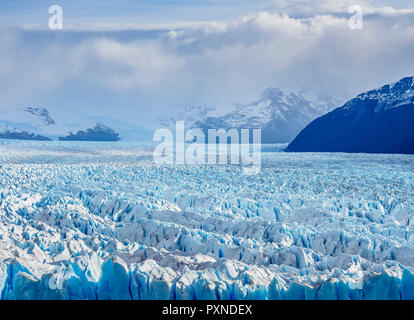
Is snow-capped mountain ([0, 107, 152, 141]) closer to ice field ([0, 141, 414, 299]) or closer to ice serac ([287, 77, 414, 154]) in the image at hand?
ice serac ([287, 77, 414, 154])

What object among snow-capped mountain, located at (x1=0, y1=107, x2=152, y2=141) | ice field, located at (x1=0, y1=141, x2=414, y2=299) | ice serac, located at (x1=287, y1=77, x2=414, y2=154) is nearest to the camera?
ice field, located at (x1=0, y1=141, x2=414, y2=299)

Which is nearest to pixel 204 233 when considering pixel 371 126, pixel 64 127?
pixel 371 126

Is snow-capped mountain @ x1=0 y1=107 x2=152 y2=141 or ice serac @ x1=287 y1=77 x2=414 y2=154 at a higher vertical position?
snow-capped mountain @ x1=0 y1=107 x2=152 y2=141

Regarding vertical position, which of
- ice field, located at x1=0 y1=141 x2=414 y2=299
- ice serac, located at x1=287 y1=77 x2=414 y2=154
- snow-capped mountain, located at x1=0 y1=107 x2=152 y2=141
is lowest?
ice field, located at x1=0 y1=141 x2=414 y2=299

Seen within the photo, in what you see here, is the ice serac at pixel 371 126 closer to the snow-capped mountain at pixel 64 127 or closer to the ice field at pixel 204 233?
the ice field at pixel 204 233

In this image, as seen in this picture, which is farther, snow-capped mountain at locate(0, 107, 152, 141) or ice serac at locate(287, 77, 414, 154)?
snow-capped mountain at locate(0, 107, 152, 141)

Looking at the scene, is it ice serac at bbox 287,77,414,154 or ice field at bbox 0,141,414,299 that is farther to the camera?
ice serac at bbox 287,77,414,154

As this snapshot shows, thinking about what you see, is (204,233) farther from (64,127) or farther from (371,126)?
(64,127)

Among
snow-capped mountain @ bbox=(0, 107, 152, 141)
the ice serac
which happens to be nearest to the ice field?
the ice serac

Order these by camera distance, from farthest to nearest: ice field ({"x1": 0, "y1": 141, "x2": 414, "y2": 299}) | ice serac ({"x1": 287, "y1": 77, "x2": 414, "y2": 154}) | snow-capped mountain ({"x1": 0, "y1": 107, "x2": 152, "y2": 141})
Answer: snow-capped mountain ({"x1": 0, "y1": 107, "x2": 152, "y2": 141})
ice serac ({"x1": 287, "y1": 77, "x2": 414, "y2": 154})
ice field ({"x1": 0, "y1": 141, "x2": 414, "y2": 299})
